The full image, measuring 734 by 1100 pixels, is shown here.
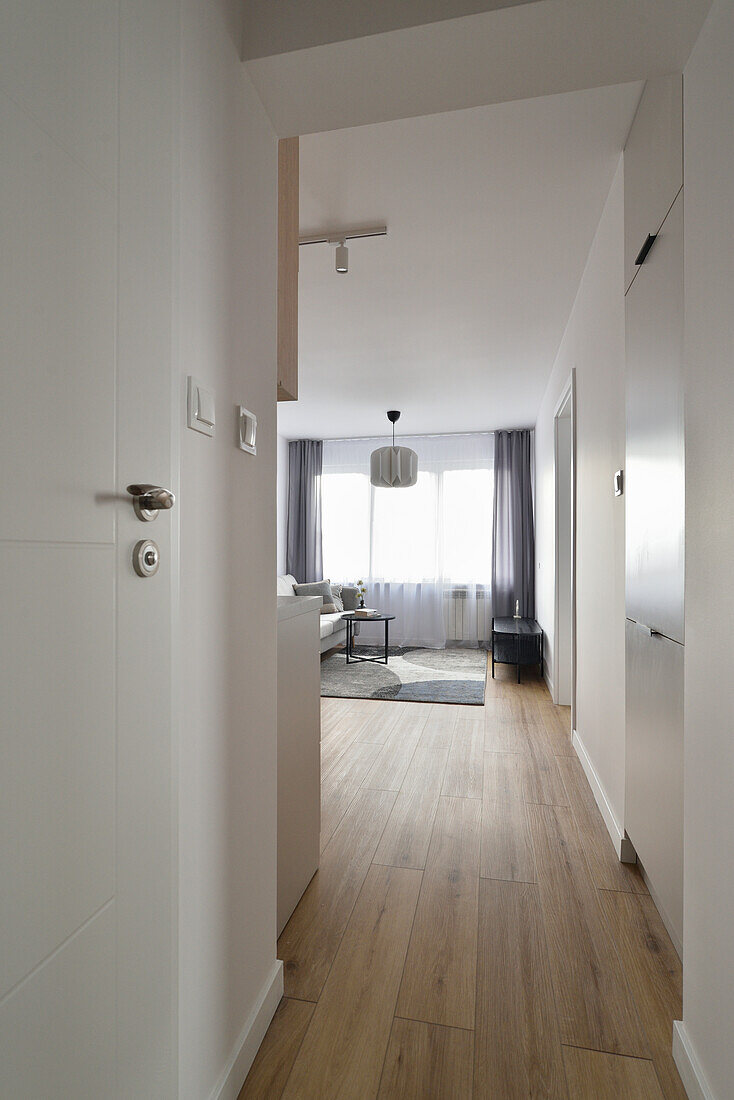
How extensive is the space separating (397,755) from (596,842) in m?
1.24

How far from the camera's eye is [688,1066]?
1.22m

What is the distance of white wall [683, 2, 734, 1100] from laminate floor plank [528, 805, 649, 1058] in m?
0.20

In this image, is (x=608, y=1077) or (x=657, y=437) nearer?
(x=608, y=1077)

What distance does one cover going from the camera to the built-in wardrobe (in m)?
1.57

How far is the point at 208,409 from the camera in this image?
1104mm

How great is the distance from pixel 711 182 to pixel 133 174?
104cm

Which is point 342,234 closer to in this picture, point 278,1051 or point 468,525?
point 278,1051

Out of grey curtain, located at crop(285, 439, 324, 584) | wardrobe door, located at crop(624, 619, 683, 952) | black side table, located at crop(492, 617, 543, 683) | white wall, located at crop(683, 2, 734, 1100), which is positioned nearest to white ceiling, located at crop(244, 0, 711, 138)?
white wall, located at crop(683, 2, 734, 1100)

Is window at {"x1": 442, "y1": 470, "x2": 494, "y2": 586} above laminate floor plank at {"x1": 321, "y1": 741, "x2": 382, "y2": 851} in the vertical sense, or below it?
above

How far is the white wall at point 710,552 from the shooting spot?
1068 mm

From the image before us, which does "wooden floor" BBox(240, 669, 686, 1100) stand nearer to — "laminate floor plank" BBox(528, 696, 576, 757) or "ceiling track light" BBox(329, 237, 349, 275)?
"laminate floor plank" BBox(528, 696, 576, 757)

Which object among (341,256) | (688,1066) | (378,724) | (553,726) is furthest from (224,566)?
(553,726)

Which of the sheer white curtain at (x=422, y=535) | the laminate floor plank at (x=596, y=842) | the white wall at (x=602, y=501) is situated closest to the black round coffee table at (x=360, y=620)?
the sheer white curtain at (x=422, y=535)

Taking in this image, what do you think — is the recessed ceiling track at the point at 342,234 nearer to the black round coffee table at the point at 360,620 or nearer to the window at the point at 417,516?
the black round coffee table at the point at 360,620
